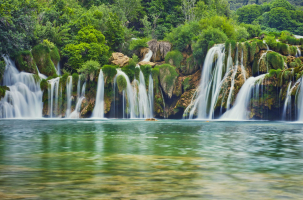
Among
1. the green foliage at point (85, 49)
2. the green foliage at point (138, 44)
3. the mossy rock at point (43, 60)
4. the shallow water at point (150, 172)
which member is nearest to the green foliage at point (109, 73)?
the green foliage at point (85, 49)

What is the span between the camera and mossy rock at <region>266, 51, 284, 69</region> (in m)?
37.8

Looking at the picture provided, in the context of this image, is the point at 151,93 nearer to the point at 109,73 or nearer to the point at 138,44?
the point at 109,73

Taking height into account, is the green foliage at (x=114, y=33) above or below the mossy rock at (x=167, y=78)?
above

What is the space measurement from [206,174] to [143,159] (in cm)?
253

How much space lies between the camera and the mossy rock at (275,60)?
1487 inches

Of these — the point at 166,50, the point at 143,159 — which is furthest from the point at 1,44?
the point at 143,159

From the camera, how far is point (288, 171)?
769 centimetres

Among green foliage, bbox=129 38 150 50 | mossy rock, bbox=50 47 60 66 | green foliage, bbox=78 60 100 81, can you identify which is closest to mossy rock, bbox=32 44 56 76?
mossy rock, bbox=50 47 60 66

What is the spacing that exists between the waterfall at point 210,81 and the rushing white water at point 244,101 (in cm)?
269

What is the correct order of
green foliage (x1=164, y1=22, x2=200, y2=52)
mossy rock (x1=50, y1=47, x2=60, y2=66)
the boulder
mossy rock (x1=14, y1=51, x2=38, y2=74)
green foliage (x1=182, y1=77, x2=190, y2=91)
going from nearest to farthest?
mossy rock (x1=14, y1=51, x2=38, y2=74) < green foliage (x1=182, y1=77, x2=190, y2=91) < the boulder < mossy rock (x1=50, y1=47, x2=60, y2=66) < green foliage (x1=164, y1=22, x2=200, y2=52)

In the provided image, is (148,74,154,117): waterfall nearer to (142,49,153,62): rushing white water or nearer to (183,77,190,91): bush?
(183,77,190,91): bush

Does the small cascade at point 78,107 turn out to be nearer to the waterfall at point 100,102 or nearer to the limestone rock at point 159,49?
the waterfall at point 100,102

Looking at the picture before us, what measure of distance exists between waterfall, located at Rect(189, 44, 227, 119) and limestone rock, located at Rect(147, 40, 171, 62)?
8325mm

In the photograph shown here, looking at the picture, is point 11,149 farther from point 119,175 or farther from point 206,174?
point 206,174
